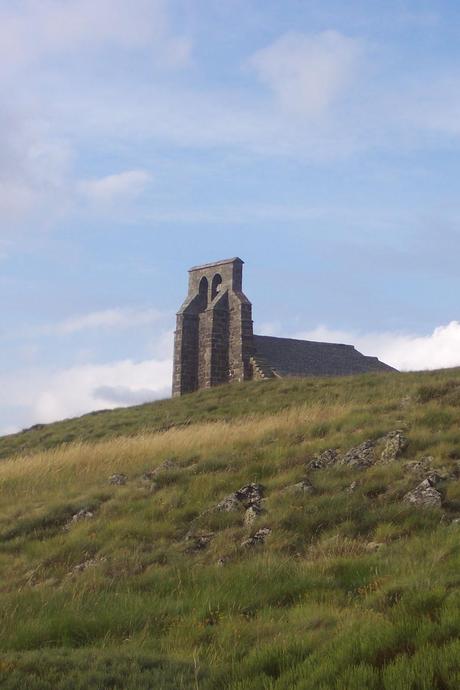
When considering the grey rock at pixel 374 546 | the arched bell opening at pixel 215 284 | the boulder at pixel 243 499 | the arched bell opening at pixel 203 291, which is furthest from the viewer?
the arched bell opening at pixel 203 291

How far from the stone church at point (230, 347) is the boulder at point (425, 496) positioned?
30793 mm

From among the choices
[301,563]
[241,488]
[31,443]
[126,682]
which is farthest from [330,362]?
[126,682]

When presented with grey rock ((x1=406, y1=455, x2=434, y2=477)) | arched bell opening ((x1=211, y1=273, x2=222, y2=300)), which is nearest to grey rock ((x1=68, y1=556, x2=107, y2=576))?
grey rock ((x1=406, y1=455, x2=434, y2=477))

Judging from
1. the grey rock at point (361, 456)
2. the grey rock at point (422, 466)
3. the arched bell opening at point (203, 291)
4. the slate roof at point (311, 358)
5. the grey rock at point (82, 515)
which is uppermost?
the arched bell opening at point (203, 291)

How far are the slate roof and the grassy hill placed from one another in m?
26.5

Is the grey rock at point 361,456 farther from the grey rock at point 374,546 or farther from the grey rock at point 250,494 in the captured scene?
the grey rock at point 374,546

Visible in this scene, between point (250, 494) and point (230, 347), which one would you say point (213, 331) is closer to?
point (230, 347)

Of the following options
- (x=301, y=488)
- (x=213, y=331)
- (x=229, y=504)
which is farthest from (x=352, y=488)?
(x=213, y=331)

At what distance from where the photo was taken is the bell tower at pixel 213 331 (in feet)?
147

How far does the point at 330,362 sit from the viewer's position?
151 feet

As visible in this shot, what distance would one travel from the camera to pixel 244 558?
9.33 m

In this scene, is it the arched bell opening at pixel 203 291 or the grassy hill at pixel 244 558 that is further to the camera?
the arched bell opening at pixel 203 291

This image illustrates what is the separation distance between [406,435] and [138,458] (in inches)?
216

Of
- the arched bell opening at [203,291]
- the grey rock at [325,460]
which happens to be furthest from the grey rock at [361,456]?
the arched bell opening at [203,291]
